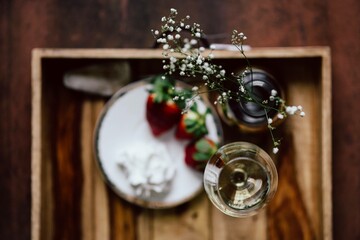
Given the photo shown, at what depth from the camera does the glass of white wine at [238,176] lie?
78cm

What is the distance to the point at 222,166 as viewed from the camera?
0.80 m

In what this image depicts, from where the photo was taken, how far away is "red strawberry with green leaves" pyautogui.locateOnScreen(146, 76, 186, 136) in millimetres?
880

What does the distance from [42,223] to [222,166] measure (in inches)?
11.9

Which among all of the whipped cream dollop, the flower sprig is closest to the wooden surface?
the flower sprig

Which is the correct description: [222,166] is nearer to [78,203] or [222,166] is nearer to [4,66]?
[78,203]

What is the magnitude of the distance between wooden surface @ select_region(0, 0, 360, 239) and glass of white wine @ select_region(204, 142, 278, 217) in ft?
0.79

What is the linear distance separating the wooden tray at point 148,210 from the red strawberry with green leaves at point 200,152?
0.16ft

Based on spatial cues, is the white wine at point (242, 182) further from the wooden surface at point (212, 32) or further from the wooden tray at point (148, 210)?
the wooden surface at point (212, 32)

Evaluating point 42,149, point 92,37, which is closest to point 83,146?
point 42,149

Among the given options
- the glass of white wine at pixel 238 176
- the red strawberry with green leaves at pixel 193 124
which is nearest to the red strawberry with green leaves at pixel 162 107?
the red strawberry with green leaves at pixel 193 124

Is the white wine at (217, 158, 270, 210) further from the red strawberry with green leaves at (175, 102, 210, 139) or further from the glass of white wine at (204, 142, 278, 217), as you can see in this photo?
the red strawberry with green leaves at (175, 102, 210, 139)

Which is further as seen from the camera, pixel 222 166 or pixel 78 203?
pixel 78 203

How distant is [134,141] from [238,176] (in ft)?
0.65

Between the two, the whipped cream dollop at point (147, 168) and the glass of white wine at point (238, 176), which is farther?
the whipped cream dollop at point (147, 168)
